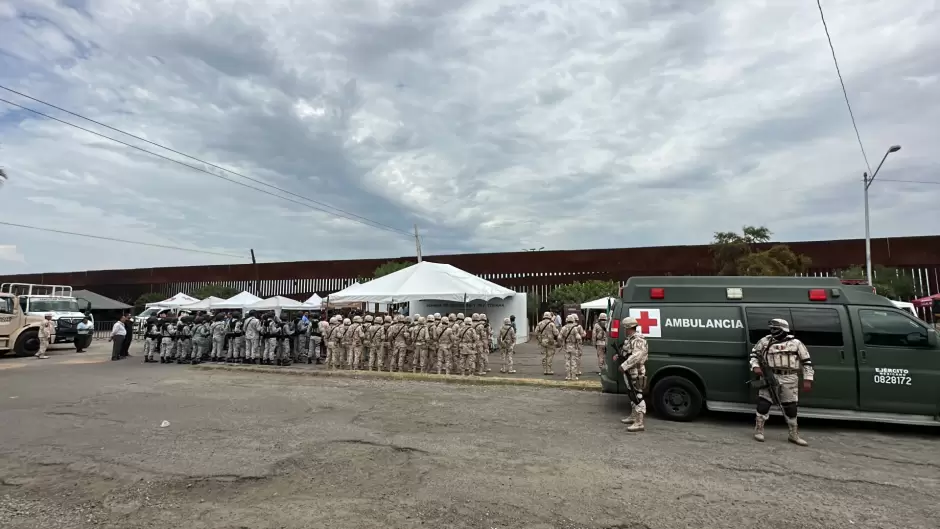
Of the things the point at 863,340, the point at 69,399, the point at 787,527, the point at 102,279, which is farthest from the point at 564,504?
the point at 102,279

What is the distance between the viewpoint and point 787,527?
4.14 metres

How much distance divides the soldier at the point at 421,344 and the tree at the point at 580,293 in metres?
17.5

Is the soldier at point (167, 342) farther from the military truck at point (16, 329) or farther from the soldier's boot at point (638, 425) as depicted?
the soldier's boot at point (638, 425)

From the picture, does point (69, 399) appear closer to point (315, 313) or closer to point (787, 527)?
point (787, 527)

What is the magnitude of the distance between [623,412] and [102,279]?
2395 inches

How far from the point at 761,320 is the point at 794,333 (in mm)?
463

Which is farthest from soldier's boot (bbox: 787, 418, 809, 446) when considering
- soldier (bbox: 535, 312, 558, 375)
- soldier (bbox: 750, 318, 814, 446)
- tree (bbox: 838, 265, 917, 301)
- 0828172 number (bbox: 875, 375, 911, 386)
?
tree (bbox: 838, 265, 917, 301)

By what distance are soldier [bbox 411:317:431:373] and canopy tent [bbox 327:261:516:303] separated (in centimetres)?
180

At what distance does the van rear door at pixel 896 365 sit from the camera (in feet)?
23.4

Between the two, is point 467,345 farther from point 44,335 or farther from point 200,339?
point 44,335

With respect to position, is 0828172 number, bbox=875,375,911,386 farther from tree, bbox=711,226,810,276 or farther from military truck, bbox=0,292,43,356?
military truck, bbox=0,292,43,356

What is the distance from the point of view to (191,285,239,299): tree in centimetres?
4456

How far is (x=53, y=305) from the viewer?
75.0 feet

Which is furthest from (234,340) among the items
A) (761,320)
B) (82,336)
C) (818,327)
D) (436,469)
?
(818,327)
